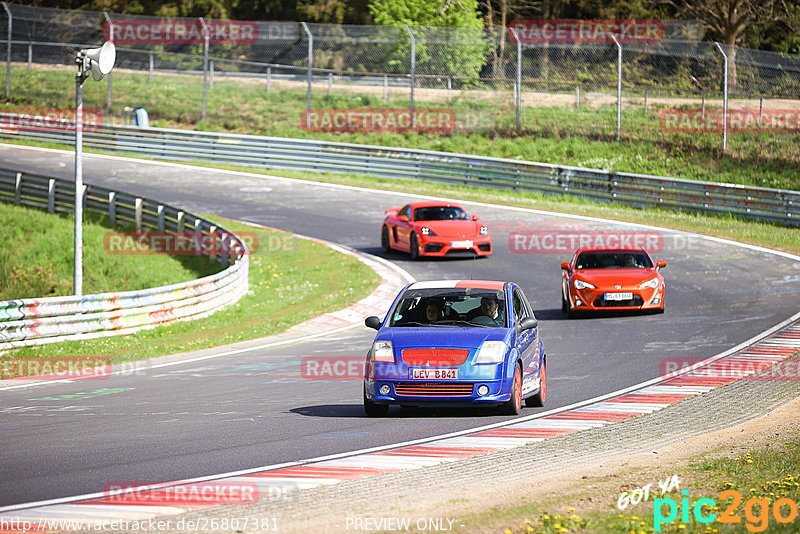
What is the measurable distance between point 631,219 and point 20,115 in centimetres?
2757

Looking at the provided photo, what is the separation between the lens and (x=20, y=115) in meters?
46.8

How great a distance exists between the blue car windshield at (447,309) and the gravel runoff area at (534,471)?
187 centimetres

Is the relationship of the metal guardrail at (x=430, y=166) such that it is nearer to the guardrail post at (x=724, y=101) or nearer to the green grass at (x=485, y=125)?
the green grass at (x=485, y=125)

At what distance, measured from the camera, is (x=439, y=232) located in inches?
1049

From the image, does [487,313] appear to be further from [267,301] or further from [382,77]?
[382,77]

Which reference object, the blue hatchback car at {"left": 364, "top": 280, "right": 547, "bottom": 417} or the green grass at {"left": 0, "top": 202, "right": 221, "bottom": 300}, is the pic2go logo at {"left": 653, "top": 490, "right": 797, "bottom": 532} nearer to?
the blue hatchback car at {"left": 364, "top": 280, "right": 547, "bottom": 417}

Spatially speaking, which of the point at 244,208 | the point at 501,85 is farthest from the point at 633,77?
the point at 244,208

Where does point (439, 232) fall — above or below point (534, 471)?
above

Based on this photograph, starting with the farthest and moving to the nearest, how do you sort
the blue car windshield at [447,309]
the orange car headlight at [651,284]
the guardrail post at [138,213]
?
the guardrail post at [138,213], the orange car headlight at [651,284], the blue car windshield at [447,309]

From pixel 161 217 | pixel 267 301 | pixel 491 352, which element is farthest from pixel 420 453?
pixel 161 217

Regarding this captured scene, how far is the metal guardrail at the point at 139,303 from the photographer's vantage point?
17578 millimetres

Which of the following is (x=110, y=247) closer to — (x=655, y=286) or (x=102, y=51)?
(x=102, y=51)

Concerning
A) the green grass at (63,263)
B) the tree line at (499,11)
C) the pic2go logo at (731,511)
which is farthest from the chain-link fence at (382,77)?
the pic2go logo at (731,511)

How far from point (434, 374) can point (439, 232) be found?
15402 mm
